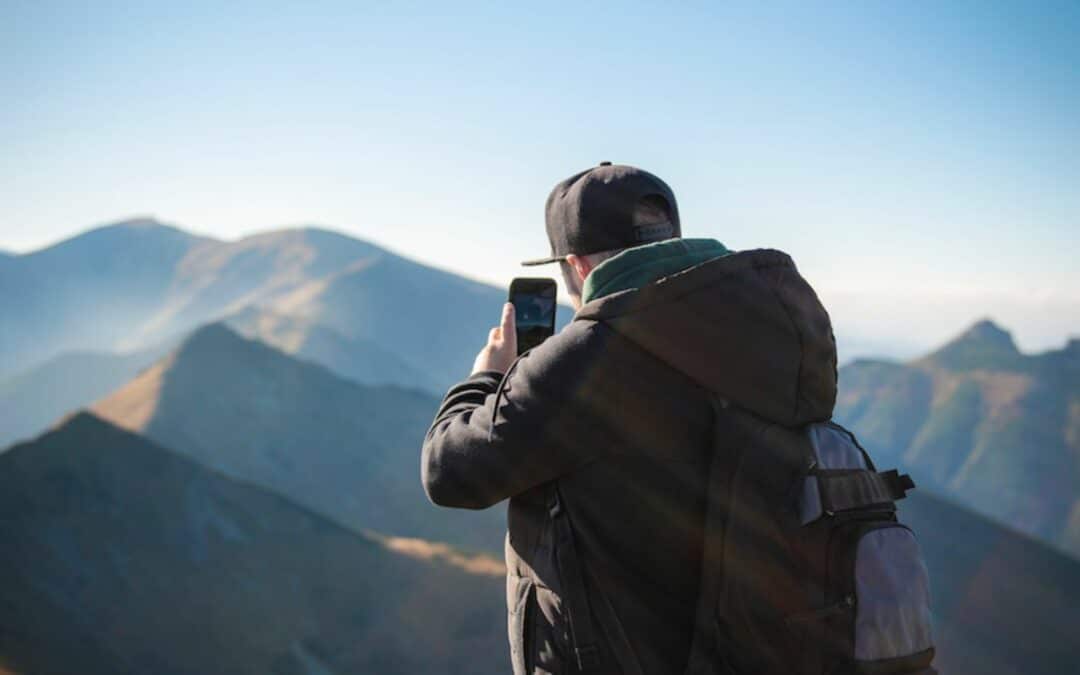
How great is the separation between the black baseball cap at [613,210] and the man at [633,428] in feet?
0.50

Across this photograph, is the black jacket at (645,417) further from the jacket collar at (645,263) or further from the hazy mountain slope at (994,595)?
the hazy mountain slope at (994,595)

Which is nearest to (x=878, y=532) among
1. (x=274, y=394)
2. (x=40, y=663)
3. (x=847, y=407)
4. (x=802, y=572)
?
(x=802, y=572)

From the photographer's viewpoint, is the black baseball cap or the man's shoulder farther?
the black baseball cap

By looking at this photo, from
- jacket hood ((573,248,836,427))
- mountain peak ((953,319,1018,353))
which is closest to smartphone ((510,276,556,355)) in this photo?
jacket hood ((573,248,836,427))

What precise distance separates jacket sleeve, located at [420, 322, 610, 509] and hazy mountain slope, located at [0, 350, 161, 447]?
153075mm

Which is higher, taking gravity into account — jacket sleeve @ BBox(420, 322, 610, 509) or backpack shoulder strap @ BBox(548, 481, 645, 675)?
jacket sleeve @ BBox(420, 322, 610, 509)

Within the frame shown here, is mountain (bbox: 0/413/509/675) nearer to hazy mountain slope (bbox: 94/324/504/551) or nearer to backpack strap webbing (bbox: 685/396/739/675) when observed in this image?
Answer: hazy mountain slope (bbox: 94/324/504/551)

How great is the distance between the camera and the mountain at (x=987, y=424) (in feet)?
388

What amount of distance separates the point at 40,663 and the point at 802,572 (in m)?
28.3

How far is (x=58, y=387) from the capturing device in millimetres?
142125

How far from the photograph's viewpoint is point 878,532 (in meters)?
2.17

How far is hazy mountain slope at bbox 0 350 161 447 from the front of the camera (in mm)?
135125

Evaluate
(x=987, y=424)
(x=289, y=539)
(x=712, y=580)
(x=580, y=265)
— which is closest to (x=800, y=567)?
(x=712, y=580)

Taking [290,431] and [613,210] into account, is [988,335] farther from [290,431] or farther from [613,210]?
[613,210]
